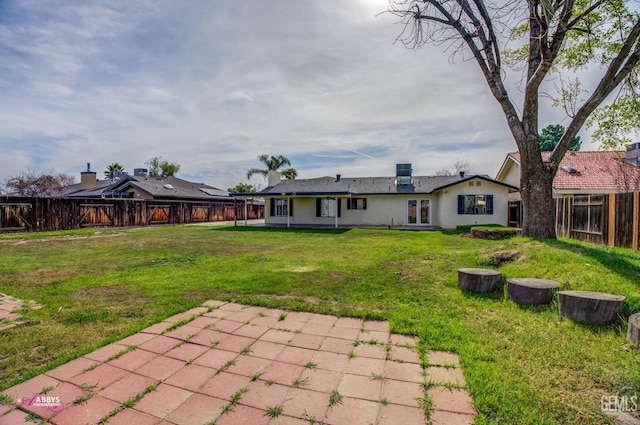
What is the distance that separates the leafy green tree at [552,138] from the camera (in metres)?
30.9

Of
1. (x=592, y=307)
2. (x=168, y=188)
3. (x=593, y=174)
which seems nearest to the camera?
(x=592, y=307)

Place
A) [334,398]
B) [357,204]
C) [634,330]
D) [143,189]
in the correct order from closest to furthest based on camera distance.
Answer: [334,398]
[634,330]
[357,204]
[143,189]

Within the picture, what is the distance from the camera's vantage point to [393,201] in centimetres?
1892

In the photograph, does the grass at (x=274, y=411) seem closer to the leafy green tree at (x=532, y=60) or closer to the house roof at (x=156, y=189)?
the leafy green tree at (x=532, y=60)

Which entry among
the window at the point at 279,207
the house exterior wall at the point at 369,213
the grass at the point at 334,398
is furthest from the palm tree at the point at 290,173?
the grass at the point at 334,398

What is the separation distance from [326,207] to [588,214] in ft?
44.2

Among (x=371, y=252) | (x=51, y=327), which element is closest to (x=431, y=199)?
(x=371, y=252)

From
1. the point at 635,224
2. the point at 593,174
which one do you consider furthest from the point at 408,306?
the point at 593,174

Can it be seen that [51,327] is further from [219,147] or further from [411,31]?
[219,147]

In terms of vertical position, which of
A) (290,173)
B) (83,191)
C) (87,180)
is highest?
(290,173)

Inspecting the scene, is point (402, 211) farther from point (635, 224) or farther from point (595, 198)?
point (635, 224)

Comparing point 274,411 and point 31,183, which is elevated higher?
point 31,183

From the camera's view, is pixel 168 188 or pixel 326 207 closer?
pixel 326 207

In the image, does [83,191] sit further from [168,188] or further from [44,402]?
[44,402]
